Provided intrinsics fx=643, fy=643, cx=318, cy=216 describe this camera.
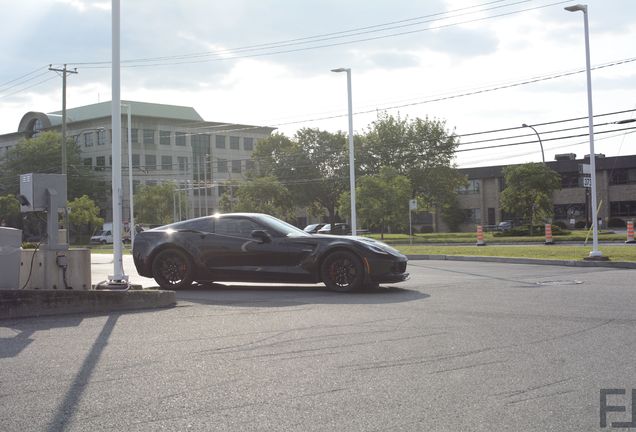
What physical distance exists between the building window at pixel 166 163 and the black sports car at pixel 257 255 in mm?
83331

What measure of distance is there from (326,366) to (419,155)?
5789 centimetres

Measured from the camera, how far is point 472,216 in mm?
71812

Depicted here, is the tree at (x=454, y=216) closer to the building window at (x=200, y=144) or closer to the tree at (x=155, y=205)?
the tree at (x=155, y=205)

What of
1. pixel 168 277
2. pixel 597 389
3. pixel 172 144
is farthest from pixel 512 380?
pixel 172 144

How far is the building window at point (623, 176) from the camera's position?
2441 inches

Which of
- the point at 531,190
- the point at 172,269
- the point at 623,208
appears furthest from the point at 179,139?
the point at 172,269

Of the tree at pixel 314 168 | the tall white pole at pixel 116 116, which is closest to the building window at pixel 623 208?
the tree at pixel 314 168

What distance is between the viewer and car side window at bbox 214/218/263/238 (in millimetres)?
11773

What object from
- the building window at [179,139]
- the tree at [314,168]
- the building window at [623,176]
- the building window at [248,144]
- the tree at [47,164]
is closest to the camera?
the building window at [623,176]

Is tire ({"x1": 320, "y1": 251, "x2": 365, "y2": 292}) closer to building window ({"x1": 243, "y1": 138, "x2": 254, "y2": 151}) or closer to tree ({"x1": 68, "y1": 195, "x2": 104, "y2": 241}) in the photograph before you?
tree ({"x1": 68, "y1": 195, "x2": 104, "y2": 241})

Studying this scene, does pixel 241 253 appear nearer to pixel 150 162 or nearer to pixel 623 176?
pixel 623 176

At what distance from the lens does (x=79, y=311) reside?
8.96m

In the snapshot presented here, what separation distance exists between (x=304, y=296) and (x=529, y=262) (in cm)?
1118

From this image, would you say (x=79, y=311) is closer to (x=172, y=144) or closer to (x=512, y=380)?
(x=512, y=380)
